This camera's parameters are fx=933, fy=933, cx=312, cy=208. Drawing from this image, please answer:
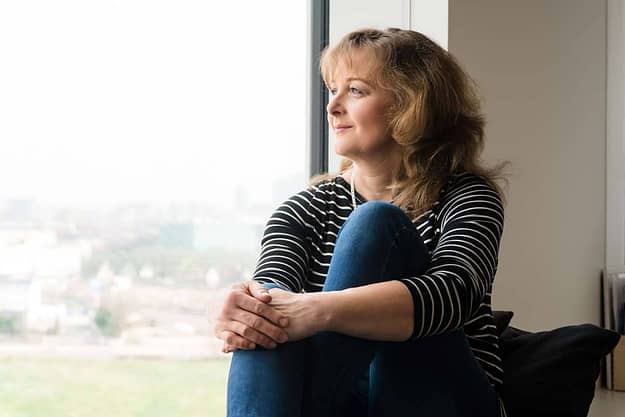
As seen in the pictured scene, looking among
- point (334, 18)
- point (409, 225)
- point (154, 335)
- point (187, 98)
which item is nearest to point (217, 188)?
point (187, 98)

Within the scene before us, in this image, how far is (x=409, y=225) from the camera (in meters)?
1.64

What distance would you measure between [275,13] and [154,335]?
1002mm

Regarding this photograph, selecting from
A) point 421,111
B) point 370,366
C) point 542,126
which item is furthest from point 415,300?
point 542,126

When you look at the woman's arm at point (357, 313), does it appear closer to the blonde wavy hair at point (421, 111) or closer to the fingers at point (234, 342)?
the fingers at point (234, 342)

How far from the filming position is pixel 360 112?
77.4 inches

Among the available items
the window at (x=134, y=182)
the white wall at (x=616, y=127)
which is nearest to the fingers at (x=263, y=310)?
the window at (x=134, y=182)

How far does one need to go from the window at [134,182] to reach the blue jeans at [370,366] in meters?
0.93

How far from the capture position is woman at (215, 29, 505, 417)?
1554 millimetres

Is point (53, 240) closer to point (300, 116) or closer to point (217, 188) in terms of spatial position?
point (217, 188)

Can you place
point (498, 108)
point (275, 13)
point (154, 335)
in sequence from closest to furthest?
point (154, 335), point (275, 13), point (498, 108)

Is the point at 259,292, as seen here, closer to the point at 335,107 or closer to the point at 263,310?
the point at 263,310

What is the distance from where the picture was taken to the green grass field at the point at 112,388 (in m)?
2.33

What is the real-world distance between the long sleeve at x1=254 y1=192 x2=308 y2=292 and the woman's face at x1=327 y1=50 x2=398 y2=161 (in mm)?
169

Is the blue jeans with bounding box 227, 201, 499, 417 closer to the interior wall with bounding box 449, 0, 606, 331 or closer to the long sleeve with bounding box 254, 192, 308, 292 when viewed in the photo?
the long sleeve with bounding box 254, 192, 308, 292
